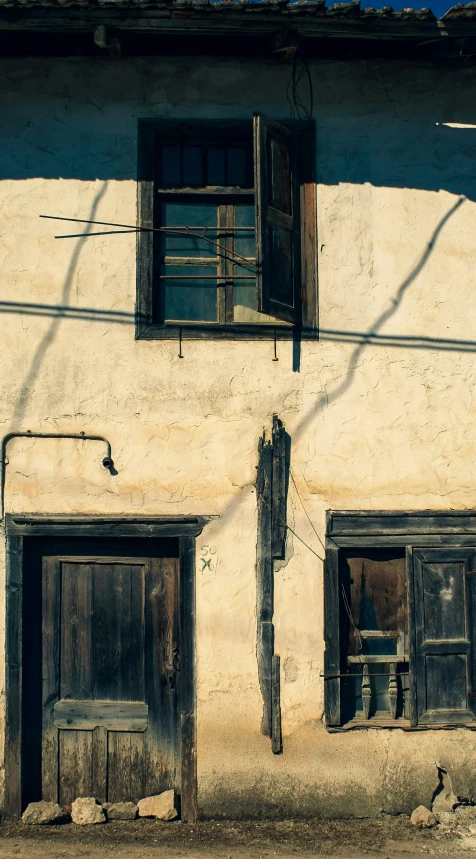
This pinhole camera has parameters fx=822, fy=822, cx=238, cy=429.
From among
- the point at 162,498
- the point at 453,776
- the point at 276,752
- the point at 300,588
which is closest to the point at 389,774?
the point at 453,776

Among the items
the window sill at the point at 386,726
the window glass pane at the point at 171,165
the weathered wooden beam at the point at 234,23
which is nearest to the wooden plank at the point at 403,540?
the window sill at the point at 386,726

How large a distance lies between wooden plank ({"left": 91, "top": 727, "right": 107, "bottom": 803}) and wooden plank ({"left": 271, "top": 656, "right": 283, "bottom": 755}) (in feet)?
4.20

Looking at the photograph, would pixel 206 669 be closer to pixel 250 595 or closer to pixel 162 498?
pixel 250 595

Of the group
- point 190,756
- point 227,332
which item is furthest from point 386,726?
point 227,332

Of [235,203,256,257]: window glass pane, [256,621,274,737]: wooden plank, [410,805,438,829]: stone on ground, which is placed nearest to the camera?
[410,805,438,829]: stone on ground

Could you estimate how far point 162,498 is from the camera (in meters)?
6.12

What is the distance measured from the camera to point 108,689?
20.3 ft

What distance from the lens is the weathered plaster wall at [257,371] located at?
6043 mm

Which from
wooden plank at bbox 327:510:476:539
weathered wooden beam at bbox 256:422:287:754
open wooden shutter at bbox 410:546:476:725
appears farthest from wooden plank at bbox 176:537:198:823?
open wooden shutter at bbox 410:546:476:725

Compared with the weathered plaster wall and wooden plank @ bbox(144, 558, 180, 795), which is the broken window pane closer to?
the weathered plaster wall

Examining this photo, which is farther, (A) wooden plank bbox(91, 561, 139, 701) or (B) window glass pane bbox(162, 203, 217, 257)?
(B) window glass pane bbox(162, 203, 217, 257)

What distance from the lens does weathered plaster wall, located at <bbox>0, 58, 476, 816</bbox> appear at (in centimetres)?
604

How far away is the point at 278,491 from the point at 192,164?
2.71 m

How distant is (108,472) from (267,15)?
11.5 ft
